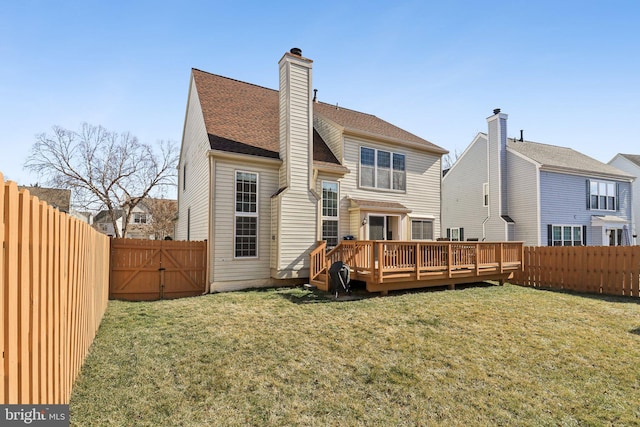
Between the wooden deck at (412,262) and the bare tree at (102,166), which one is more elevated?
the bare tree at (102,166)

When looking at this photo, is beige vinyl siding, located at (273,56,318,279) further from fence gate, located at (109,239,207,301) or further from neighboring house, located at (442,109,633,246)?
neighboring house, located at (442,109,633,246)

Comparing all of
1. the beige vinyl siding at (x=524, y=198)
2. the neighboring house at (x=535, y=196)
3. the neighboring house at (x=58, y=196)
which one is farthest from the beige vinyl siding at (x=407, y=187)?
the neighboring house at (x=58, y=196)

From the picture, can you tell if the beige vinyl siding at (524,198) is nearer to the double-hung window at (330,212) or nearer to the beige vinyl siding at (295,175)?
the double-hung window at (330,212)

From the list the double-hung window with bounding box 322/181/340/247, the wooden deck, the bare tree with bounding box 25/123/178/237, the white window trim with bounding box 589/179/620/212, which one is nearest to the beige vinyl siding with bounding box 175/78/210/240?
the double-hung window with bounding box 322/181/340/247

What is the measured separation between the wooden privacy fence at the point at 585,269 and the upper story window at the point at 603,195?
11.7m

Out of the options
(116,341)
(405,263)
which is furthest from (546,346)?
(116,341)

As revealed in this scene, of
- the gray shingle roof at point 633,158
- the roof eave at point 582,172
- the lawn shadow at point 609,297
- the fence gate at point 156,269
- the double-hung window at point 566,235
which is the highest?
the gray shingle roof at point 633,158

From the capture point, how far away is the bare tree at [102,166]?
26.0 m

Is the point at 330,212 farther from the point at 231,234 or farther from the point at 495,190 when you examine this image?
the point at 495,190

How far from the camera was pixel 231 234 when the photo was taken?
1033 cm

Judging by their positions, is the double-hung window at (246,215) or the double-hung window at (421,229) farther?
the double-hung window at (421,229)

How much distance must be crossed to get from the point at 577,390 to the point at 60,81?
1657 cm

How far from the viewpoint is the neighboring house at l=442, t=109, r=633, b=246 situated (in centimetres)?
1806

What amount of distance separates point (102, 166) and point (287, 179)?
25.0 m
